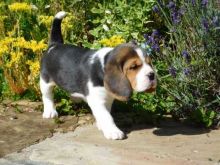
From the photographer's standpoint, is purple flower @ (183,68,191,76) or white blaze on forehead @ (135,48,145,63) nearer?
white blaze on forehead @ (135,48,145,63)

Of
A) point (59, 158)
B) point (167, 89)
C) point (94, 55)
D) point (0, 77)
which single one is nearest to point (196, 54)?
point (167, 89)

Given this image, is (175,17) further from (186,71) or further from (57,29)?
(57,29)

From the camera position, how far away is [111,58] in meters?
5.11

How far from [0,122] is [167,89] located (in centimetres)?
171

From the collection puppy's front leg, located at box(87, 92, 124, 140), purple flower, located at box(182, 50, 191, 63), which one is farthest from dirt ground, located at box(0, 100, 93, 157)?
purple flower, located at box(182, 50, 191, 63)

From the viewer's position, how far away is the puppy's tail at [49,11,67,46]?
616cm

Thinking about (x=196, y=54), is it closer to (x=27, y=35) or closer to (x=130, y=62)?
(x=130, y=62)

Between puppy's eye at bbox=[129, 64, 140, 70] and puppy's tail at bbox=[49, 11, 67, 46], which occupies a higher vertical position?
puppy's tail at bbox=[49, 11, 67, 46]

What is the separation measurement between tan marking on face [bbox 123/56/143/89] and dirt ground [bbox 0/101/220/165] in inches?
24.0

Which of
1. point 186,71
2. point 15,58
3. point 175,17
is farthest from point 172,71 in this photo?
point 15,58

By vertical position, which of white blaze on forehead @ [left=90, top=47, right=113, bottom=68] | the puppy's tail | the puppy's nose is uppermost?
the puppy's tail

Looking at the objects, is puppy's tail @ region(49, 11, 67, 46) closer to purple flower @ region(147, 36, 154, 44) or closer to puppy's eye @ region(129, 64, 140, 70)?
→ purple flower @ region(147, 36, 154, 44)

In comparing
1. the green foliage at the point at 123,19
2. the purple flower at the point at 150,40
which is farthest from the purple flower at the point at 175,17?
the green foliage at the point at 123,19

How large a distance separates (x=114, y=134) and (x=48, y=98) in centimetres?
111
